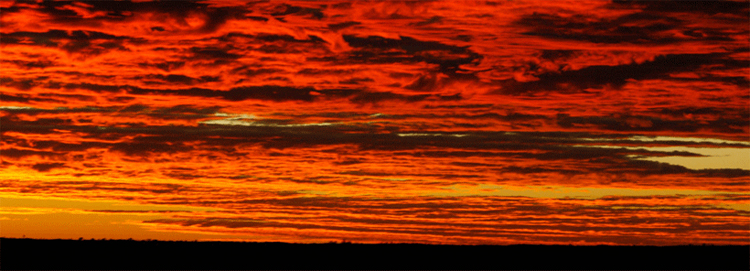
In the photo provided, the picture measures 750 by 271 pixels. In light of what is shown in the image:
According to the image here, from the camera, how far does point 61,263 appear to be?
1268 inches

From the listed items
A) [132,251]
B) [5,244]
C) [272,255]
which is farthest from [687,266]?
[5,244]

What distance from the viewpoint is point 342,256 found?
3900cm

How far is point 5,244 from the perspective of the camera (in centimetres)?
4253

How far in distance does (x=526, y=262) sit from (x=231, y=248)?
14798mm

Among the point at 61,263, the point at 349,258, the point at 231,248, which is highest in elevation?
the point at 231,248

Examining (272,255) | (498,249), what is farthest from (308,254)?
(498,249)

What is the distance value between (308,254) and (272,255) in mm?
1699

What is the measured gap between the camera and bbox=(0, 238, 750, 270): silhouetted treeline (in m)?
33.6

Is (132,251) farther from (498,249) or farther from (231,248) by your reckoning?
(498,249)

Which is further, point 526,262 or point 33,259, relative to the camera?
point 526,262

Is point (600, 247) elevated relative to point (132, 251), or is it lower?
elevated

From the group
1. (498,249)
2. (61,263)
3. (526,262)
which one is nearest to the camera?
(61,263)

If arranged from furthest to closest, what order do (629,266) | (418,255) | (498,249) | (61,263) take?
(498,249)
(418,255)
(629,266)
(61,263)

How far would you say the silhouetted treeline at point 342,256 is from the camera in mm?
33594
